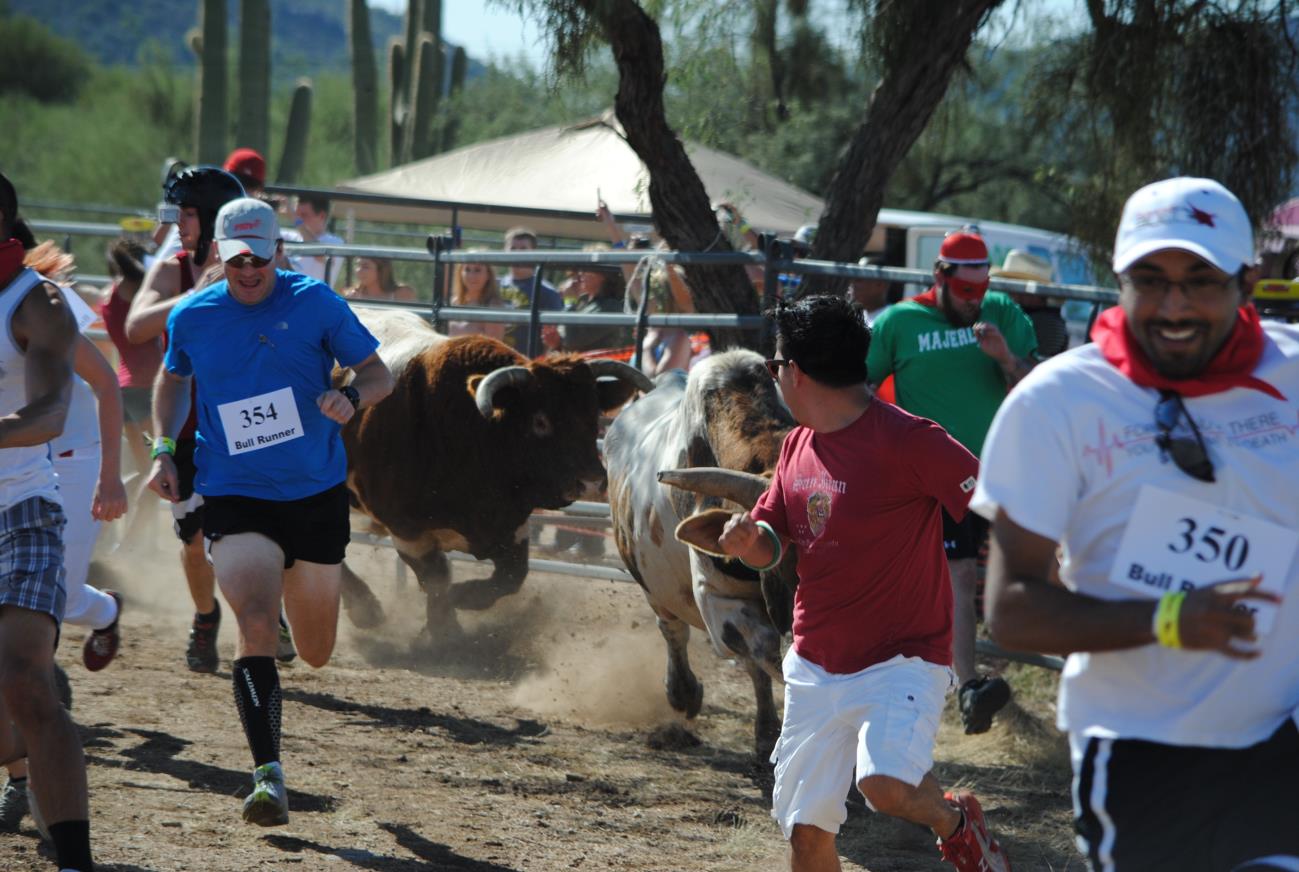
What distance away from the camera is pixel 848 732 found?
170 inches

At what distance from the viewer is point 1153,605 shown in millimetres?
2748

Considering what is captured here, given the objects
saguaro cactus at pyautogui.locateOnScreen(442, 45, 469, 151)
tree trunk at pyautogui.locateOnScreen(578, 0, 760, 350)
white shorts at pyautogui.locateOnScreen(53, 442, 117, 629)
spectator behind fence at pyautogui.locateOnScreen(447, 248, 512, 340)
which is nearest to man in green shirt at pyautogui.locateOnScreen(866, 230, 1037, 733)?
tree trunk at pyautogui.locateOnScreen(578, 0, 760, 350)

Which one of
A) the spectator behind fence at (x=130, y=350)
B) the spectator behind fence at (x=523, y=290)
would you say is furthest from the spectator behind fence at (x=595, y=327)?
the spectator behind fence at (x=130, y=350)

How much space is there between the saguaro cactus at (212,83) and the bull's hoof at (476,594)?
17965 mm

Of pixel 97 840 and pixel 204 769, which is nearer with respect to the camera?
pixel 97 840

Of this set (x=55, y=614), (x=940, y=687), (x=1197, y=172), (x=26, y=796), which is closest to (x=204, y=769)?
(x=26, y=796)

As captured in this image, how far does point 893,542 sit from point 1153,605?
62.6 inches

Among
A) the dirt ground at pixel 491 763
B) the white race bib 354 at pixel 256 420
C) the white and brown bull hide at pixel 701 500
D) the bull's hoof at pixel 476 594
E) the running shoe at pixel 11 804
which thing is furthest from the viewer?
the bull's hoof at pixel 476 594

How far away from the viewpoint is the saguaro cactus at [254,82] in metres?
25.1

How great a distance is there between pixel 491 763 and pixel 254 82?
20.7m

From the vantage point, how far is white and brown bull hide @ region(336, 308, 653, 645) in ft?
28.7

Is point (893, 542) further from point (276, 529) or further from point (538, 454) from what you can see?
point (538, 454)

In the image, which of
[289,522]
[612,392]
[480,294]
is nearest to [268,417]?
[289,522]

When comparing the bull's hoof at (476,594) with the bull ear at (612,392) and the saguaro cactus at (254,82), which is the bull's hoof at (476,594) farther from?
the saguaro cactus at (254,82)
